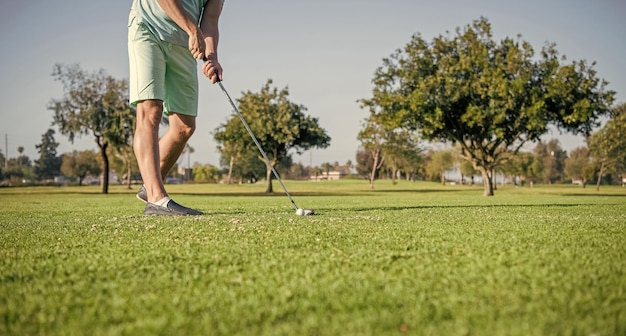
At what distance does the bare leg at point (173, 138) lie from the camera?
7.05 meters

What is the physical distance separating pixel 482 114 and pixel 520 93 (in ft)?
8.15

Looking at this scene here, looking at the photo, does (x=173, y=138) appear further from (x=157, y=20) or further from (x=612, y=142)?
(x=612, y=142)

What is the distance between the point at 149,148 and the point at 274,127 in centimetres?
3677

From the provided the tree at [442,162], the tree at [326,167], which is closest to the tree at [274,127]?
the tree at [442,162]

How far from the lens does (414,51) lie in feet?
107

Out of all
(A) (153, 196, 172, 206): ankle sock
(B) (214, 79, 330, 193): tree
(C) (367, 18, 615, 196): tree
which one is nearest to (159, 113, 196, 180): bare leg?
(A) (153, 196, 172, 206): ankle sock

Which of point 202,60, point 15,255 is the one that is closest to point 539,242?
point 15,255

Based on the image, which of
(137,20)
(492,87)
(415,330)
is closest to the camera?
(415,330)

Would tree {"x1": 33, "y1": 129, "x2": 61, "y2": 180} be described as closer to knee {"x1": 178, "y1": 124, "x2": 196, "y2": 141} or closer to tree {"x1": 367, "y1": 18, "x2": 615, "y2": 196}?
Result: tree {"x1": 367, "y1": 18, "x2": 615, "y2": 196}

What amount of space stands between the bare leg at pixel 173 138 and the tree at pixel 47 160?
160 m

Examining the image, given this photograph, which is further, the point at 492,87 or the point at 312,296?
the point at 492,87

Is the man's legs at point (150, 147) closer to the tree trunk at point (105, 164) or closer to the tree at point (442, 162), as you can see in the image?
the tree trunk at point (105, 164)

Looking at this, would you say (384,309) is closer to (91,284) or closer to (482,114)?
(91,284)

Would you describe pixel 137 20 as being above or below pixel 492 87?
below
